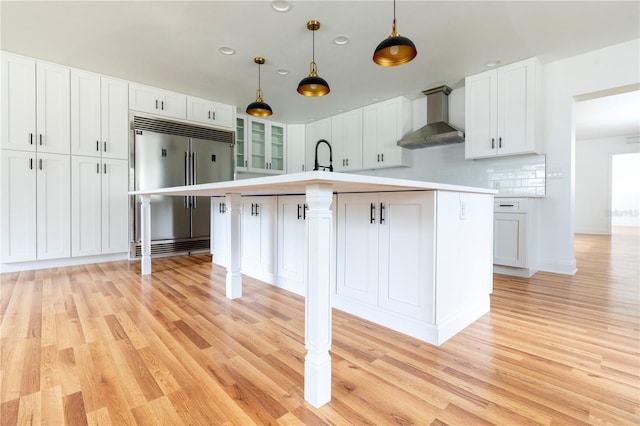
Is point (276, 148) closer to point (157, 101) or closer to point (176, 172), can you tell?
point (176, 172)

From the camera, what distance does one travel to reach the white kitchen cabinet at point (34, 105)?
3.32 meters

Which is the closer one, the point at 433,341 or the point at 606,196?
the point at 433,341

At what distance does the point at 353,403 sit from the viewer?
116 centimetres

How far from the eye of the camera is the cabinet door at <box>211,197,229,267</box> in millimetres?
3545

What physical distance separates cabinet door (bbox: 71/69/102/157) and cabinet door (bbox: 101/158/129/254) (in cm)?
25

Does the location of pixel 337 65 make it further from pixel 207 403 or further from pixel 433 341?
pixel 207 403

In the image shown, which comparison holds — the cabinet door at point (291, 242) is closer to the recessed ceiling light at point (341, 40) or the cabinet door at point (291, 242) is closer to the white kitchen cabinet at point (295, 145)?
the recessed ceiling light at point (341, 40)

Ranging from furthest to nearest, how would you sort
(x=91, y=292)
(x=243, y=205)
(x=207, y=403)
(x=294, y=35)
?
1. (x=243, y=205)
2. (x=294, y=35)
3. (x=91, y=292)
4. (x=207, y=403)

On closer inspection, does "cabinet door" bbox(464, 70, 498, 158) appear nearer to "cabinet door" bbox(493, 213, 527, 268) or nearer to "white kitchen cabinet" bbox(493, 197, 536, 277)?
"white kitchen cabinet" bbox(493, 197, 536, 277)

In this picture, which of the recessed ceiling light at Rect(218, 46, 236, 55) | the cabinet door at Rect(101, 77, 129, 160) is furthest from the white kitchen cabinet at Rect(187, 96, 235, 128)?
the recessed ceiling light at Rect(218, 46, 236, 55)

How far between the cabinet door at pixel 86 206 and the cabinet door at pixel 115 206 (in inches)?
2.2

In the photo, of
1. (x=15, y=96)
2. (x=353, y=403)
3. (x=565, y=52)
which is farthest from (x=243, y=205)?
(x=565, y=52)

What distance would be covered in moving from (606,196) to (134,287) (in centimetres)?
1002

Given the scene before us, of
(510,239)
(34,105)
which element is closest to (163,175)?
(34,105)
